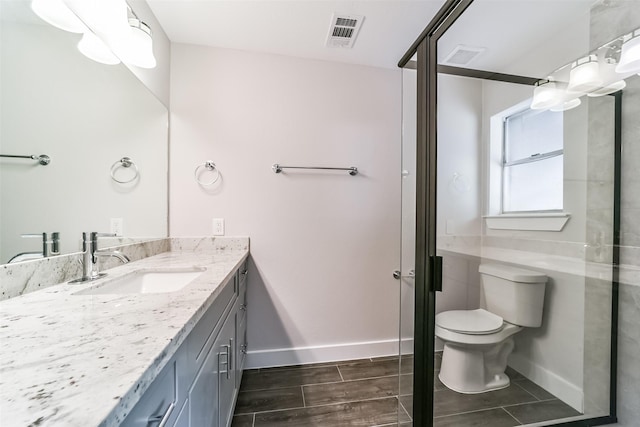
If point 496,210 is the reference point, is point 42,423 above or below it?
below

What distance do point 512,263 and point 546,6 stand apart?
132cm

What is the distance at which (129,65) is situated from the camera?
4.35 ft

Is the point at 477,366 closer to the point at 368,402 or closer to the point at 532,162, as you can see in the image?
the point at 368,402

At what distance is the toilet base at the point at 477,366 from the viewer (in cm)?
133

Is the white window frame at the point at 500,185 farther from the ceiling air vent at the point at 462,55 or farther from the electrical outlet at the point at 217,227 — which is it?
the electrical outlet at the point at 217,227

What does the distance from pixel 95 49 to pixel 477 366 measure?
2.50 metres

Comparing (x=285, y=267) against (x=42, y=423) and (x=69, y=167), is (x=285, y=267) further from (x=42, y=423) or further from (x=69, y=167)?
(x=42, y=423)

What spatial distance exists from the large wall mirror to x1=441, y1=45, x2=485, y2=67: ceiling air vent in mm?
1642

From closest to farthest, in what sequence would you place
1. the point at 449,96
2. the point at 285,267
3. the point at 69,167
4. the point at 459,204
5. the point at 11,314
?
the point at 11,314, the point at 69,167, the point at 449,96, the point at 459,204, the point at 285,267

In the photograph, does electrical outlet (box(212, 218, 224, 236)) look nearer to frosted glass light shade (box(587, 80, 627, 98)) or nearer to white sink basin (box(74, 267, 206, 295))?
white sink basin (box(74, 267, 206, 295))

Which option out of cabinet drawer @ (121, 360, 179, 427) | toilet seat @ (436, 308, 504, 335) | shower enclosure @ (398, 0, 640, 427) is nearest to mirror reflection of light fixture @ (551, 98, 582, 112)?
shower enclosure @ (398, 0, 640, 427)

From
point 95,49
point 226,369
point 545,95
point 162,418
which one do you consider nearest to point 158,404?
point 162,418

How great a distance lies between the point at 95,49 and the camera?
3.56ft

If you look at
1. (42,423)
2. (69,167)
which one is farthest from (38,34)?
(42,423)
